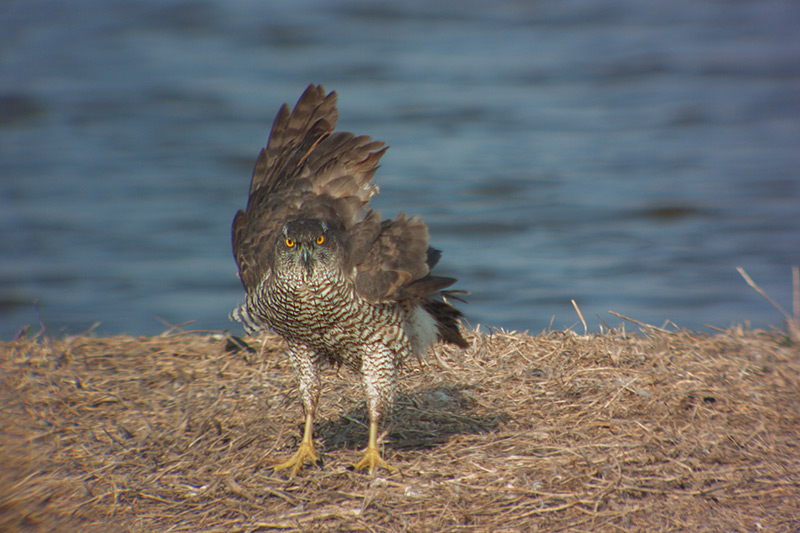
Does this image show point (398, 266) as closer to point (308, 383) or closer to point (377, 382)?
point (377, 382)

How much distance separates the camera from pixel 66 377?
392 cm

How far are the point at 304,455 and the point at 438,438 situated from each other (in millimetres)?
601

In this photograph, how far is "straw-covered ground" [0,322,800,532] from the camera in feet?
8.86

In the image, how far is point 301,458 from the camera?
3.13 metres

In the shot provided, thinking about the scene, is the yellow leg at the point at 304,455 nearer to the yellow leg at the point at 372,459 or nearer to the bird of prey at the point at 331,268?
the bird of prey at the point at 331,268

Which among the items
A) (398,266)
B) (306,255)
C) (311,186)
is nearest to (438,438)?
(398,266)

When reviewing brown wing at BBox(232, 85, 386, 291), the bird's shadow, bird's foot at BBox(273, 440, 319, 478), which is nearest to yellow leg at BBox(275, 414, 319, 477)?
bird's foot at BBox(273, 440, 319, 478)

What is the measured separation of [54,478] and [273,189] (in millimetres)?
1507

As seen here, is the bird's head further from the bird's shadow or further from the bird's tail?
the bird's shadow

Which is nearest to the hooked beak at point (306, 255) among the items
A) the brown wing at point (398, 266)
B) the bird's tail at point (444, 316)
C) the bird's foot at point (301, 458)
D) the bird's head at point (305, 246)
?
the bird's head at point (305, 246)

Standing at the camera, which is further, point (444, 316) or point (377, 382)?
point (444, 316)

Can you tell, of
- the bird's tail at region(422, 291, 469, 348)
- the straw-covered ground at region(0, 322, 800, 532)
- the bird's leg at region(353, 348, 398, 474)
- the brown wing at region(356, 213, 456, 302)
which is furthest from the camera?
the bird's tail at region(422, 291, 469, 348)

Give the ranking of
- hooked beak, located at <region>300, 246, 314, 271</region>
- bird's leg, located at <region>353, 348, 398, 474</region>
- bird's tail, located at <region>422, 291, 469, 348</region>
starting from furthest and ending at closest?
1. bird's tail, located at <region>422, 291, 469, 348</region>
2. bird's leg, located at <region>353, 348, 398, 474</region>
3. hooked beak, located at <region>300, 246, 314, 271</region>

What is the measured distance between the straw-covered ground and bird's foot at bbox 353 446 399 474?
0.21 ft
